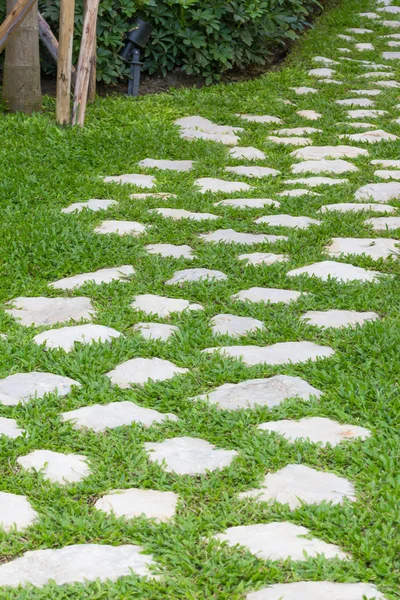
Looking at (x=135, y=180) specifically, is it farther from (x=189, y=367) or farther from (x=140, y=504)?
(x=140, y=504)

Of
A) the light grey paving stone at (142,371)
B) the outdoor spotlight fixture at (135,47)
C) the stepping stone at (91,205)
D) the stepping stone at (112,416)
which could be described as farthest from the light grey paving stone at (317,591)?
the outdoor spotlight fixture at (135,47)

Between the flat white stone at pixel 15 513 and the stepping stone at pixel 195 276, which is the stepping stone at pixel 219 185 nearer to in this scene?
the stepping stone at pixel 195 276

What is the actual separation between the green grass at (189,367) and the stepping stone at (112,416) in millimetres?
39

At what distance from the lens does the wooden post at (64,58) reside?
573cm

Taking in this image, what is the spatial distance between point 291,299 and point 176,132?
2925 millimetres

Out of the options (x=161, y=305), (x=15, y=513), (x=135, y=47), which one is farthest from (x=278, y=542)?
(x=135, y=47)

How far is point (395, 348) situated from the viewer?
3.15 metres

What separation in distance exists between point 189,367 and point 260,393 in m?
0.33

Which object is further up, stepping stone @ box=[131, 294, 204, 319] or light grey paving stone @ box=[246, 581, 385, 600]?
light grey paving stone @ box=[246, 581, 385, 600]

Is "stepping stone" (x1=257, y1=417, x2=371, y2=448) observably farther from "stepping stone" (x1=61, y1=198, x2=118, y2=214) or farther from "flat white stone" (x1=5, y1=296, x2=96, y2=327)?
"stepping stone" (x1=61, y1=198, x2=118, y2=214)

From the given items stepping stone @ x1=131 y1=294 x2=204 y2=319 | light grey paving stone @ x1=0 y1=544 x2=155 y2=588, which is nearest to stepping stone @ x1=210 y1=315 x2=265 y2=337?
stepping stone @ x1=131 y1=294 x2=204 y2=319

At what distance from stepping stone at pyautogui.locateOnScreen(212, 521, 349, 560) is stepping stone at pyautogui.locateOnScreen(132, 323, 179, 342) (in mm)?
1219

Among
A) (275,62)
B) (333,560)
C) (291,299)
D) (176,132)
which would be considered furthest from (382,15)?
(333,560)

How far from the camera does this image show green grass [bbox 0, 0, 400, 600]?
84.4 inches
